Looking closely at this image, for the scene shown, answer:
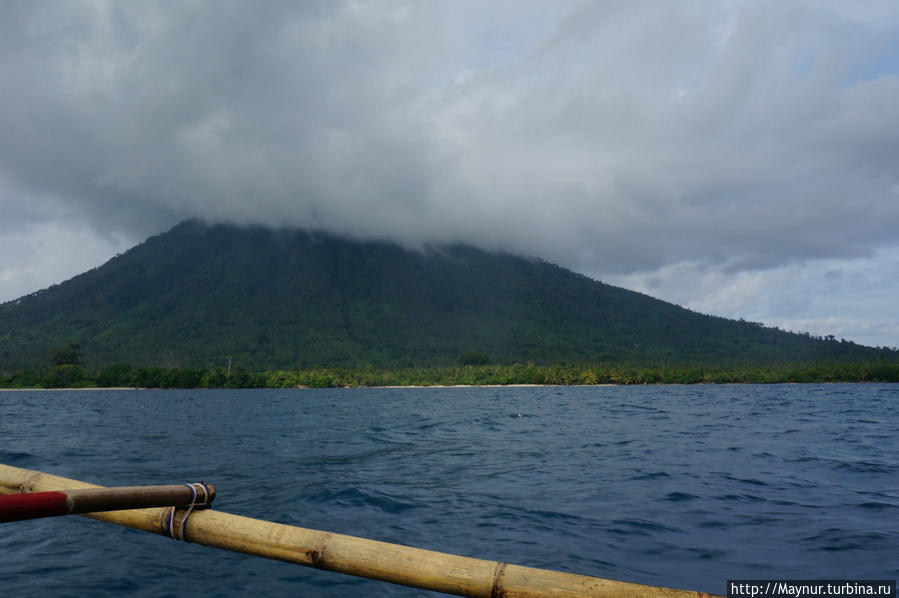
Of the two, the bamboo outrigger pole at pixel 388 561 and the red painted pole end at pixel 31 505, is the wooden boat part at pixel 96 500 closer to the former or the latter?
the red painted pole end at pixel 31 505

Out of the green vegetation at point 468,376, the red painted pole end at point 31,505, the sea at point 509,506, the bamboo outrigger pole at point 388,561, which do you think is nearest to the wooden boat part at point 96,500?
the red painted pole end at point 31,505

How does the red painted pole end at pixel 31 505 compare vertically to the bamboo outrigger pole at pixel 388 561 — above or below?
above

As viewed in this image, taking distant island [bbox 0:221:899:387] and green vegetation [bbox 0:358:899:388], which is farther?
distant island [bbox 0:221:899:387]

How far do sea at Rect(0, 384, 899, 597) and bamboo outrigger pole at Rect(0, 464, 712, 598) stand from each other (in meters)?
2.65

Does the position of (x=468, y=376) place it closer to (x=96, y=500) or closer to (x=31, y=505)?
(x=96, y=500)

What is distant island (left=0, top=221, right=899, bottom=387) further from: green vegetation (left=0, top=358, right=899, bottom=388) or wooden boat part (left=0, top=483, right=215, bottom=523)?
wooden boat part (left=0, top=483, right=215, bottom=523)


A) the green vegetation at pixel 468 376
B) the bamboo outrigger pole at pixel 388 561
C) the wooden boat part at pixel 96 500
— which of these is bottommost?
the green vegetation at pixel 468 376

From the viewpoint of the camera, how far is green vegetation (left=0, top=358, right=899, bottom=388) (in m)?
113

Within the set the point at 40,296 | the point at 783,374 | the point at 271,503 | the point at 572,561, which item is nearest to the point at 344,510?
the point at 271,503

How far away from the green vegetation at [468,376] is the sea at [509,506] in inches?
4124

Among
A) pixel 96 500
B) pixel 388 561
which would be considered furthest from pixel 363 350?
pixel 388 561

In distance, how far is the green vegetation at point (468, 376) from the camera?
112875 mm

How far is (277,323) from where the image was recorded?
19325cm

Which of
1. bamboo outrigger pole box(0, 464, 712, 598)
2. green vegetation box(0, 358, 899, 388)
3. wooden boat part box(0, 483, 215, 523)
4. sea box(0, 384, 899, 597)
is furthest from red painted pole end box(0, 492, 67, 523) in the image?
green vegetation box(0, 358, 899, 388)
